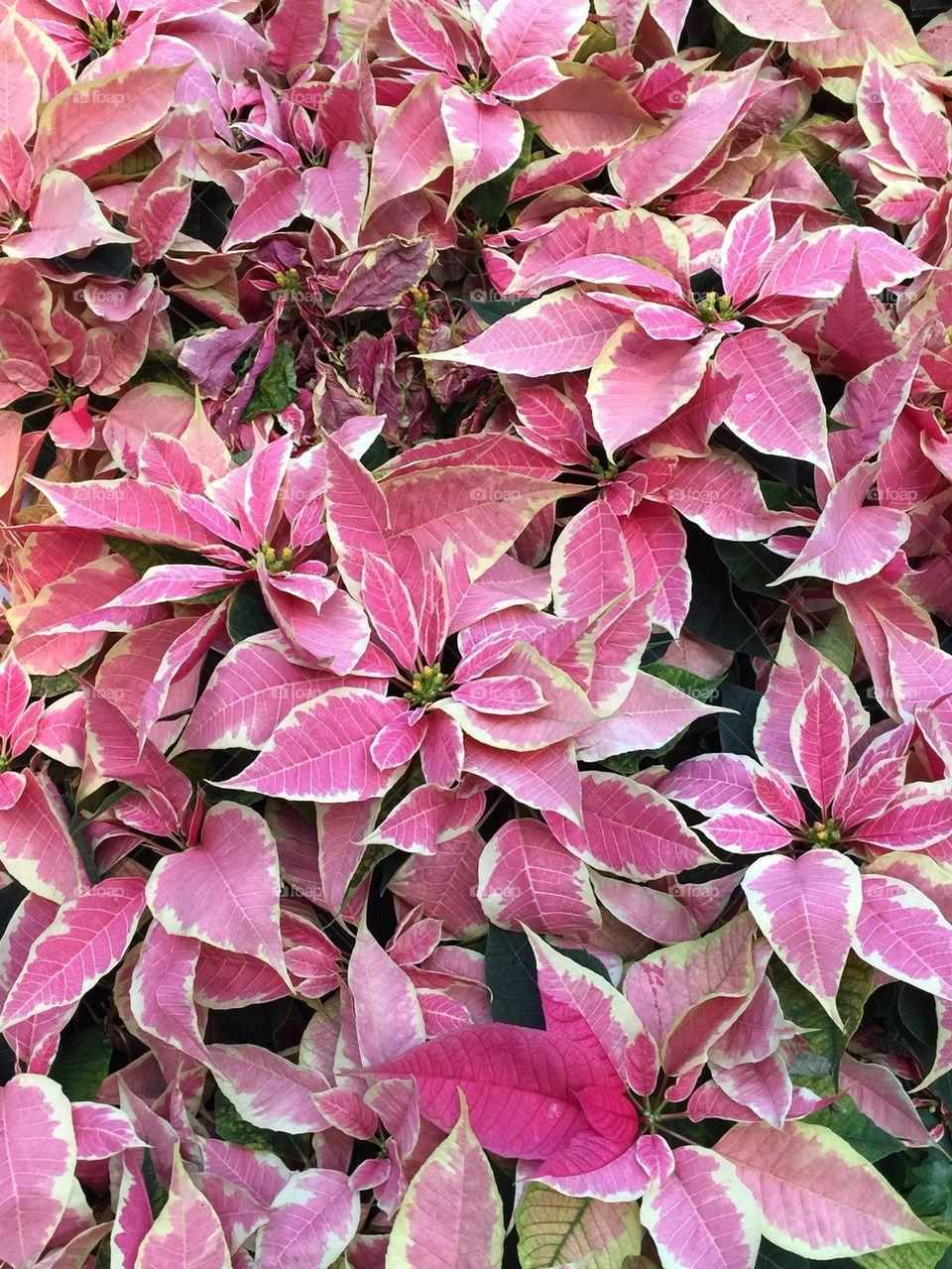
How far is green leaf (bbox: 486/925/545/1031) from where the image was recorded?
0.64 m

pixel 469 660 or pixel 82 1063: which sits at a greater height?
pixel 469 660

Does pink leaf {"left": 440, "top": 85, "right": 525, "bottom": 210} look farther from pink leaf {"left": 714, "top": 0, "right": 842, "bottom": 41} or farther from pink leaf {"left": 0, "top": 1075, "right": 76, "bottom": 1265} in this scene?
pink leaf {"left": 0, "top": 1075, "right": 76, "bottom": 1265}

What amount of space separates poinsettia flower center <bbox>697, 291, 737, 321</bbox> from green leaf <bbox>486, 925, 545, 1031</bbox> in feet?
1.55

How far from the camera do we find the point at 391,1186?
61 cm

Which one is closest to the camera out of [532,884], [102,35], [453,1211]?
[453,1211]

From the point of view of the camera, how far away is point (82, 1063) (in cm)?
67

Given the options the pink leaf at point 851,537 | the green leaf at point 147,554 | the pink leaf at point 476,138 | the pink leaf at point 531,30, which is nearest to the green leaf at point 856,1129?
the pink leaf at point 851,537

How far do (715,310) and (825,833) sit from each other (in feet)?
1.30

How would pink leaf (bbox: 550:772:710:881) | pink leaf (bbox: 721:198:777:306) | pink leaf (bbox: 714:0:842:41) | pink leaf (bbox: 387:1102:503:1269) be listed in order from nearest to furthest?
pink leaf (bbox: 387:1102:503:1269), pink leaf (bbox: 550:772:710:881), pink leaf (bbox: 721:198:777:306), pink leaf (bbox: 714:0:842:41)

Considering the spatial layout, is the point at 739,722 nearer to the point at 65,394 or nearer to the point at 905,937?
the point at 905,937

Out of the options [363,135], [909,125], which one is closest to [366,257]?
[363,135]

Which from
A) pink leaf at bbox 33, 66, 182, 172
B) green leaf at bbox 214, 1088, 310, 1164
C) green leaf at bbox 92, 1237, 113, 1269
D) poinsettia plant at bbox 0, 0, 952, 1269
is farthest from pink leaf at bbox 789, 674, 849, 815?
pink leaf at bbox 33, 66, 182, 172

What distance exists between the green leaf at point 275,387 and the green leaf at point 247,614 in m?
0.19

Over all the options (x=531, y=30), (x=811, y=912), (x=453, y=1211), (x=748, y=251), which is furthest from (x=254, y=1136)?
(x=531, y=30)
